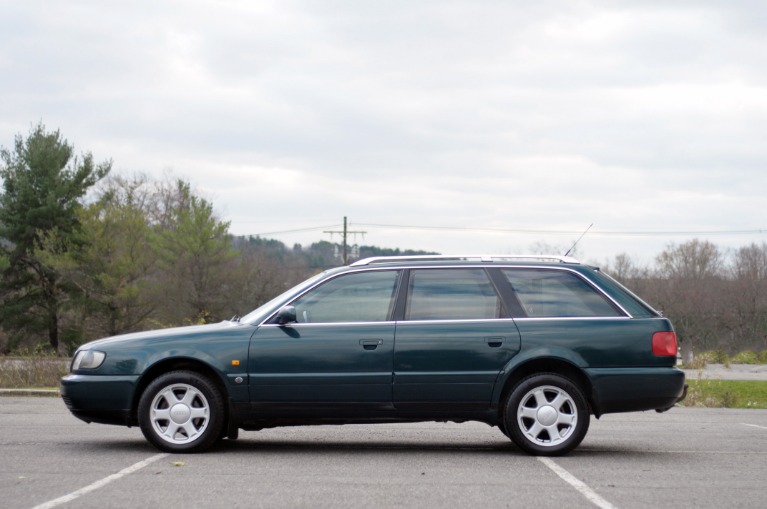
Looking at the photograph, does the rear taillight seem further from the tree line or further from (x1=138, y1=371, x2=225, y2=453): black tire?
the tree line

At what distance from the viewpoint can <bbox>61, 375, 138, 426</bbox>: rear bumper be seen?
28.0 ft

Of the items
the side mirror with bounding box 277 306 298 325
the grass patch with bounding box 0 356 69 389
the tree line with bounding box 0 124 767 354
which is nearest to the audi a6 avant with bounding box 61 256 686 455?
the side mirror with bounding box 277 306 298 325

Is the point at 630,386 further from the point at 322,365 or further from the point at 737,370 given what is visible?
the point at 737,370

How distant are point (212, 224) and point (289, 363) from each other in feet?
167

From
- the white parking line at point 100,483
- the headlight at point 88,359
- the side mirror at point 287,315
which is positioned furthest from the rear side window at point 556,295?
the headlight at point 88,359

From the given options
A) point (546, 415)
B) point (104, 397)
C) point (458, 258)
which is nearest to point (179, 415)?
point (104, 397)

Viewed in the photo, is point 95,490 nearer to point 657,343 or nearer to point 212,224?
point 657,343

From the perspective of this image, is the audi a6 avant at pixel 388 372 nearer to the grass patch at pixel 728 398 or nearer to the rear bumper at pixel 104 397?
the rear bumper at pixel 104 397

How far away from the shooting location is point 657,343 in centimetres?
857

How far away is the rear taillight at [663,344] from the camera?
857 cm

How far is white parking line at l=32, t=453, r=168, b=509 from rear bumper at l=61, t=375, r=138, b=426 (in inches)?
19.9

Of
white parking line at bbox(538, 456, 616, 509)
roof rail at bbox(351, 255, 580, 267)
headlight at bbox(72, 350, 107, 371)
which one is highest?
roof rail at bbox(351, 255, 580, 267)

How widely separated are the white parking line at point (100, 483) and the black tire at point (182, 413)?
18 cm

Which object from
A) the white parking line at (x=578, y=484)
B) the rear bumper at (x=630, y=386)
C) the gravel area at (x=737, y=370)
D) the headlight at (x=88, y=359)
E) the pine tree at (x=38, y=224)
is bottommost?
the gravel area at (x=737, y=370)
